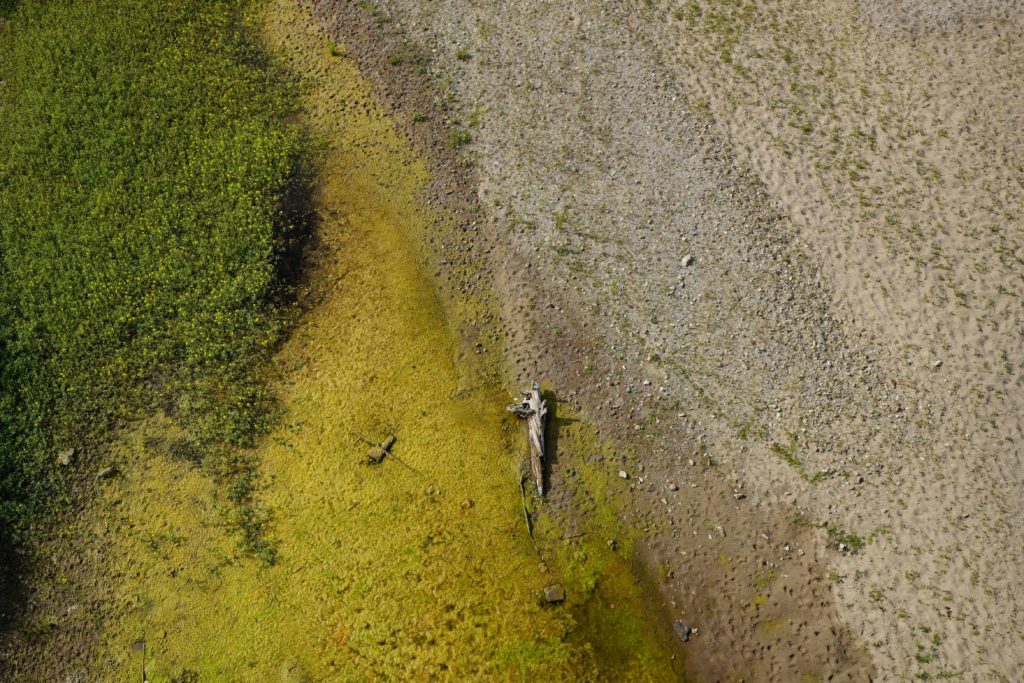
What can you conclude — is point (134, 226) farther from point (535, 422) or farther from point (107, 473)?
point (535, 422)

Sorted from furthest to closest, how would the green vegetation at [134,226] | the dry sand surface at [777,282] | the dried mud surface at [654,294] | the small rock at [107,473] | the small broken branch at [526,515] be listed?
1. the green vegetation at [134,226]
2. the small rock at [107,473]
3. the small broken branch at [526,515]
4. the dried mud surface at [654,294]
5. the dry sand surface at [777,282]

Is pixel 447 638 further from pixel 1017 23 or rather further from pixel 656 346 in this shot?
pixel 1017 23

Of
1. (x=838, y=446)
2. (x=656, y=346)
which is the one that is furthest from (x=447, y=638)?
(x=838, y=446)

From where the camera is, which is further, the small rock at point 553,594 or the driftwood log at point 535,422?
the driftwood log at point 535,422

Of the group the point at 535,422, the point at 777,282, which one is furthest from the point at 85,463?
the point at 777,282

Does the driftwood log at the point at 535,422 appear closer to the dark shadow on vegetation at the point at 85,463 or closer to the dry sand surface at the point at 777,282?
the dry sand surface at the point at 777,282

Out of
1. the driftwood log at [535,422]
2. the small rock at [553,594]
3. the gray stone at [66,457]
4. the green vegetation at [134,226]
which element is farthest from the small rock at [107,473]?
the small rock at [553,594]
